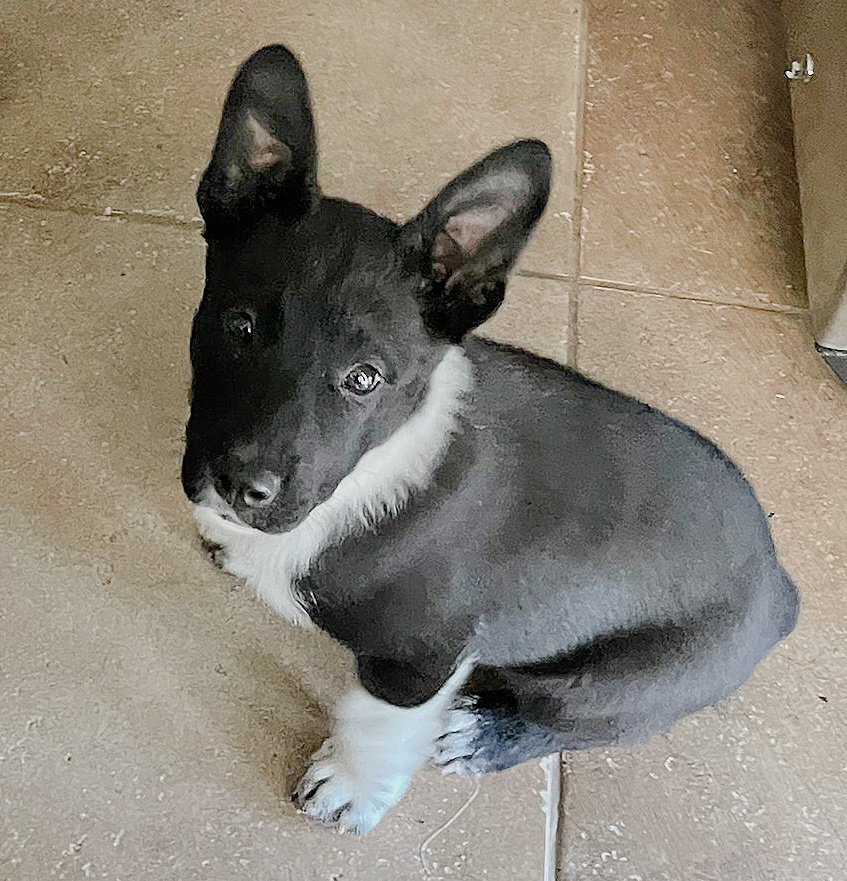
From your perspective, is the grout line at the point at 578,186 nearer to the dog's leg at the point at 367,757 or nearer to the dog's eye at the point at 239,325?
the dog's leg at the point at 367,757

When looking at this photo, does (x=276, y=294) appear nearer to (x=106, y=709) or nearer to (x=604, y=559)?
(x=604, y=559)

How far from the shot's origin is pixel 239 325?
1.51m

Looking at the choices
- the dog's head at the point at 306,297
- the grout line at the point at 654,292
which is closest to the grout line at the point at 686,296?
the grout line at the point at 654,292

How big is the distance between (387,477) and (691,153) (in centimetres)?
161

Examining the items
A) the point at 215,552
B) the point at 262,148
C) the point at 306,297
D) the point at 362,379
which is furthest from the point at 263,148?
the point at 215,552

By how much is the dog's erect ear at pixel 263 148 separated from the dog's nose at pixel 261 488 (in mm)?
362

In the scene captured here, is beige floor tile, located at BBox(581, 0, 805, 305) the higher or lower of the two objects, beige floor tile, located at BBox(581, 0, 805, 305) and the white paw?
the higher

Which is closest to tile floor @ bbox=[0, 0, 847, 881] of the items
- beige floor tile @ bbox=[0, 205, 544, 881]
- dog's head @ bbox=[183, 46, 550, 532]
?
beige floor tile @ bbox=[0, 205, 544, 881]

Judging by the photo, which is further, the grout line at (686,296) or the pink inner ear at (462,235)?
the grout line at (686,296)

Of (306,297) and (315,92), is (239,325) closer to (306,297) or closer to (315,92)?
(306,297)

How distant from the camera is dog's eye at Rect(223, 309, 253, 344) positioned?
1504 mm

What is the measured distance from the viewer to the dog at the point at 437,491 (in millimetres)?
1483

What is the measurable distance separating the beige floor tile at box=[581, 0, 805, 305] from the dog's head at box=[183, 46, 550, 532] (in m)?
1.23

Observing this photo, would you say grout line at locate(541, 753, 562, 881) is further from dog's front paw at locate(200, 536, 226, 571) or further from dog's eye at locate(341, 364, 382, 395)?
dog's eye at locate(341, 364, 382, 395)
